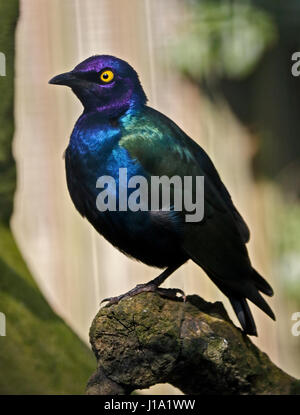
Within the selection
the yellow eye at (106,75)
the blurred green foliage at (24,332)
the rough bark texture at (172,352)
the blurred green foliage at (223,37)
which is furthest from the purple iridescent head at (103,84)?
the blurred green foliage at (223,37)

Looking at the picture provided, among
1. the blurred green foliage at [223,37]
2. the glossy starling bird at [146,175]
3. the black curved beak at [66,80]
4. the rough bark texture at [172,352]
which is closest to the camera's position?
the rough bark texture at [172,352]

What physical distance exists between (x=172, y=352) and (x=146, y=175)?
0.56 meters

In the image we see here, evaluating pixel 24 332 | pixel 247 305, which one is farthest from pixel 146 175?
pixel 24 332

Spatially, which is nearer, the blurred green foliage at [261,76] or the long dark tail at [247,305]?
the long dark tail at [247,305]

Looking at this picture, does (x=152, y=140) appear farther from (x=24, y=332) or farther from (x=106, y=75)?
(x=24, y=332)

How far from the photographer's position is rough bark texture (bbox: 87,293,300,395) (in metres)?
2.27

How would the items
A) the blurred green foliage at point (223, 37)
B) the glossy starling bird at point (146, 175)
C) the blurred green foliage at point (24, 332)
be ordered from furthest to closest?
1. the blurred green foliage at point (223, 37)
2. the blurred green foliage at point (24, 332)
3. the glossy starling bird at point (146, 175)

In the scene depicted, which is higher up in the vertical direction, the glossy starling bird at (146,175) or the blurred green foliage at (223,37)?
the blurred green foliage at (223,37)

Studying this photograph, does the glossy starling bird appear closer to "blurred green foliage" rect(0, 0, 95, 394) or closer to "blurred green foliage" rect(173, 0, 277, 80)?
"blurred green foliage" rect(0, 0, 95, 394)

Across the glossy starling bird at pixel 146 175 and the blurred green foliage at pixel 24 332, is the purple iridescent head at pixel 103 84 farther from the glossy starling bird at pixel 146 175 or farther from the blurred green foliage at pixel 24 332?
the blurred green foliage at pixel 24 332

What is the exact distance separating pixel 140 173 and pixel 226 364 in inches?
25.4

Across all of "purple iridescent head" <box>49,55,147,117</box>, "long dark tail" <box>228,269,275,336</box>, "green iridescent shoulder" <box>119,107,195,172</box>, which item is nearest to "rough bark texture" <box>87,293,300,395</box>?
"long dark tail" <box>228,269,275,336</box>

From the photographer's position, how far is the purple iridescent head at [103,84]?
2.53 meters

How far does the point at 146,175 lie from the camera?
242cm
